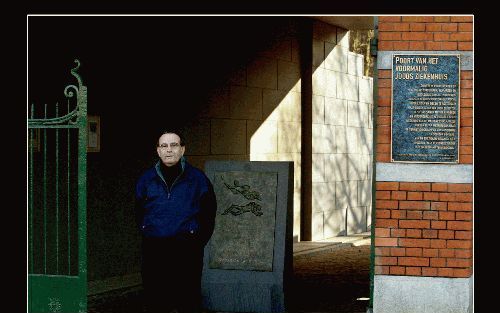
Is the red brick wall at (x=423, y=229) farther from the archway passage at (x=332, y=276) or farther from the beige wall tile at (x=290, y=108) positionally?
the beige wall tile at (x=290, y=108)

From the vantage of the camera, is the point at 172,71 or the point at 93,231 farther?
the point at 172,71

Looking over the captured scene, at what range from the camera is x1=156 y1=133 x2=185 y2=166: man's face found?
7824 millimetres

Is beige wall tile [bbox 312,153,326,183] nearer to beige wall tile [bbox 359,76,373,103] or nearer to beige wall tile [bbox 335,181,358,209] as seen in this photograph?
beige wall tile [bbox 335,181,358,209]

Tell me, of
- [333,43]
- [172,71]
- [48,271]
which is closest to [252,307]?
[48,271]

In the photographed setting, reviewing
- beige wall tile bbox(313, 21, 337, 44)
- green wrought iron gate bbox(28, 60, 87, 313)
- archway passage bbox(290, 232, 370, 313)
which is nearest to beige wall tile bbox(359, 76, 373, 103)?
beige wall tile bbox(313, 21, 337, 44)

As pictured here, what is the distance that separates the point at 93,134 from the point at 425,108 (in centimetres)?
457

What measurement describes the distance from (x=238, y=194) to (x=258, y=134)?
6.38m

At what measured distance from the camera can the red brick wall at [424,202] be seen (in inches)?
357

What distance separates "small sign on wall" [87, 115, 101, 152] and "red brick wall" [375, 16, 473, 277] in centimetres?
414

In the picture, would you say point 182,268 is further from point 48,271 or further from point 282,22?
point 282,22

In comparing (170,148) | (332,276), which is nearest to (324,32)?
(332,276)

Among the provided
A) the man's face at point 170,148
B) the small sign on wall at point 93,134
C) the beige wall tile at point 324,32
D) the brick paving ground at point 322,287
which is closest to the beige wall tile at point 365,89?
the beige wall tile at point 324,32

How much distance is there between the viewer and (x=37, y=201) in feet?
37.3

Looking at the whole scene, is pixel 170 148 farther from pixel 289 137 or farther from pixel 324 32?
pixel 324 32
